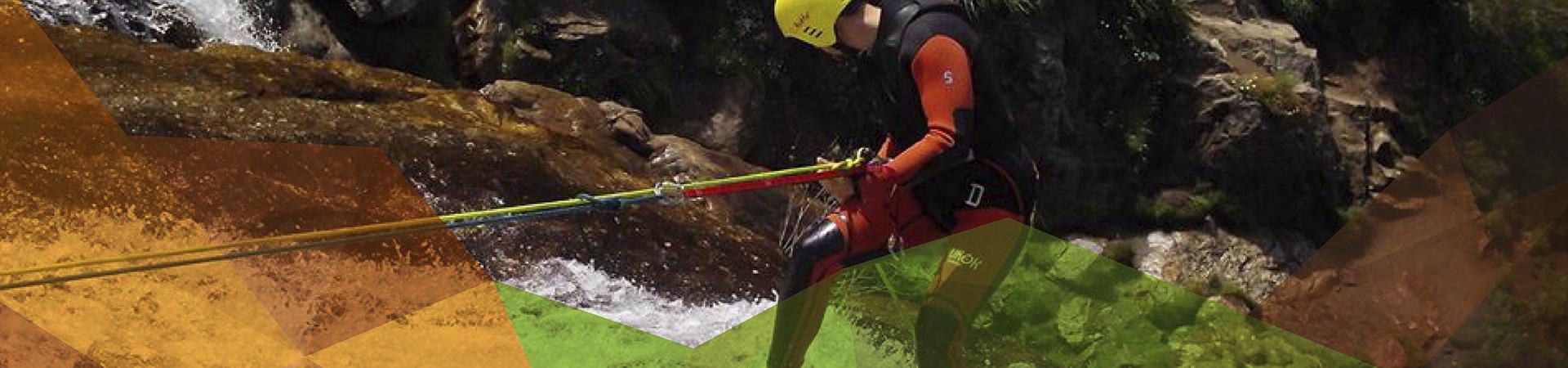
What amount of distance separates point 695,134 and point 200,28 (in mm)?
3829

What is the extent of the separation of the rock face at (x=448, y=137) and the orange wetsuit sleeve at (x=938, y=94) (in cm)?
260

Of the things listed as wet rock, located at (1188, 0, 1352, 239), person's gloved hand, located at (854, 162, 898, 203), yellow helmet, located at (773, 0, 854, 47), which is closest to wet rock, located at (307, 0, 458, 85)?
yellow helmet, located at (773, 0, 854, 47)

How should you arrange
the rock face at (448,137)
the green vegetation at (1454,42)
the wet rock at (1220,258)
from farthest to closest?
the green vegetation at (1454,42), the wet rock at (1220,258), the rock face at (448,137)

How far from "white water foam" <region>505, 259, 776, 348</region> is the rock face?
0.10 metres

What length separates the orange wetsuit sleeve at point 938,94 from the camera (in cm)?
423

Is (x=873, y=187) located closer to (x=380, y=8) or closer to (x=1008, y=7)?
(x=380, y=8)

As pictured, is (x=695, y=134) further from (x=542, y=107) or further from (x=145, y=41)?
(x=145, y=41)

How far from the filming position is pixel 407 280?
568 cm
